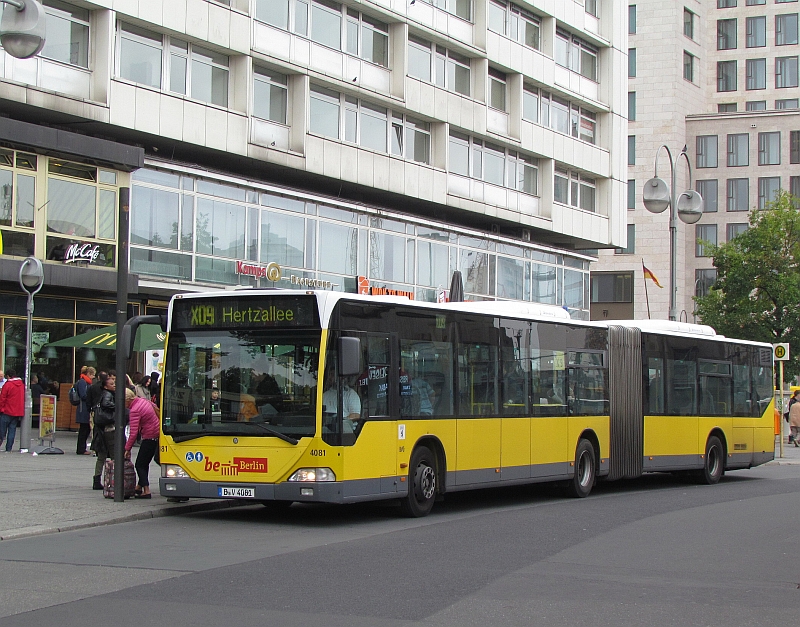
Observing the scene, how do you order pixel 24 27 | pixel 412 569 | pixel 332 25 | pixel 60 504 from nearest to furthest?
pixel 412 569 < pixel 24 27 < pixel 60 504 < pixel 332 25

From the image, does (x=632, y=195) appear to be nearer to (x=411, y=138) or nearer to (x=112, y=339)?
(x=411, y=138)

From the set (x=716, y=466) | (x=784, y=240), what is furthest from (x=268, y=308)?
(x=784, y=240)

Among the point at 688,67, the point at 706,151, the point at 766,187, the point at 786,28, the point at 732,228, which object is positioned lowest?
the point at 732,228

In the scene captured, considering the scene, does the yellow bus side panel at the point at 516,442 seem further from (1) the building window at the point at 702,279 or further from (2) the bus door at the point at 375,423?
(1) the building window at the point at 702,279

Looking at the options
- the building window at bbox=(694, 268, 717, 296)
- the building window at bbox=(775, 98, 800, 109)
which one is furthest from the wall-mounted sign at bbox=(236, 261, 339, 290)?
the building window at bbox=(775, 98, 800, 109)

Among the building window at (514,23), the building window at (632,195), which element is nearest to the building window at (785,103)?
the building window at (632,195)

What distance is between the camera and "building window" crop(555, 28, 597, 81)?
48.8 meters

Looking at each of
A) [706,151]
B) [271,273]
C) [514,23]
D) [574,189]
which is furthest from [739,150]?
[271,273]

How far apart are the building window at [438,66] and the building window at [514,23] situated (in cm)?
224

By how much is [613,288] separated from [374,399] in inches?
2567

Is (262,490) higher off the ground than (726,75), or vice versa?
(726,75)

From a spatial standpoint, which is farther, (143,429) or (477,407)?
(477,407)

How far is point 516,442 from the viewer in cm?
1770

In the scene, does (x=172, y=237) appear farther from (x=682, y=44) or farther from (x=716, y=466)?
(x=682, y=44)
